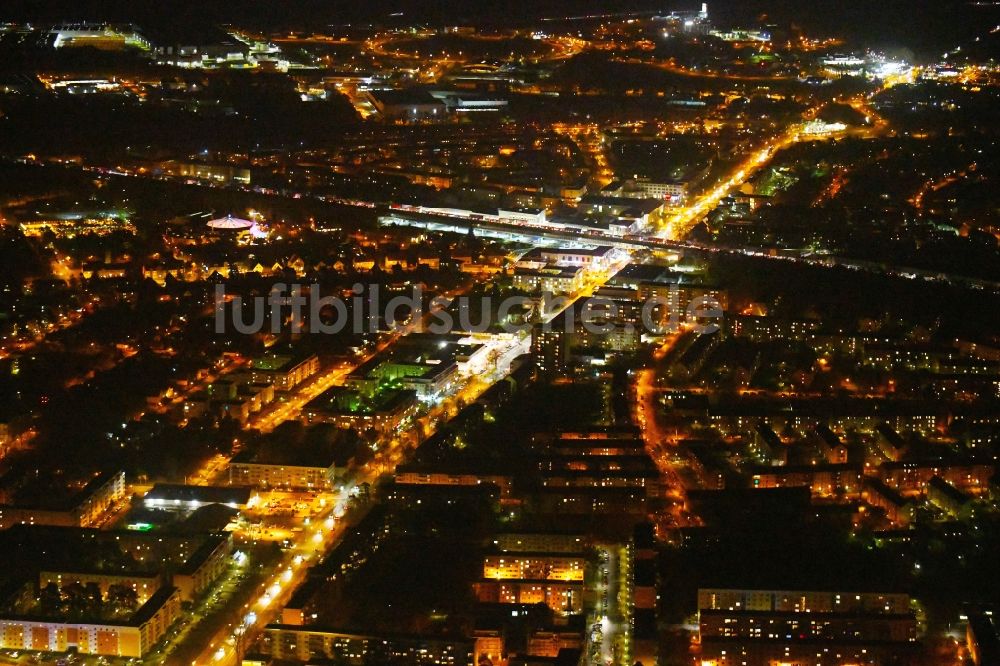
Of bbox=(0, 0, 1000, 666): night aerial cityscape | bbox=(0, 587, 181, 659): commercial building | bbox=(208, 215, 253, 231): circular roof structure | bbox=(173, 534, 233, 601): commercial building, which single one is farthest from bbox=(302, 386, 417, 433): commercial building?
bbox=(208, 215, 253, 231): circular roof structure

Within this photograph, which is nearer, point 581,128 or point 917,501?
point 917,501

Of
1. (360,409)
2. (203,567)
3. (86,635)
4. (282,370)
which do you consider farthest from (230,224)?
(86,635)

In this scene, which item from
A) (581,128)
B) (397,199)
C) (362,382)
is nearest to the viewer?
(362,382)

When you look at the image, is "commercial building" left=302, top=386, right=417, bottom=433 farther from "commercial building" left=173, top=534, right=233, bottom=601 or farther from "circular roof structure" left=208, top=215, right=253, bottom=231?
"circular roof structure" left=208, top=215, right=253, bottom=231

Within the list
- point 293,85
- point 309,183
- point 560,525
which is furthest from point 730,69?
point 560,525

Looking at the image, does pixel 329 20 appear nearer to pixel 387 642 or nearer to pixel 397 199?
pixel 397 199

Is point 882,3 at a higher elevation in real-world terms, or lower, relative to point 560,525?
higher

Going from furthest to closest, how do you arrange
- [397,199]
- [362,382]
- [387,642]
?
[397,199] < [362,382] < [387,642]
